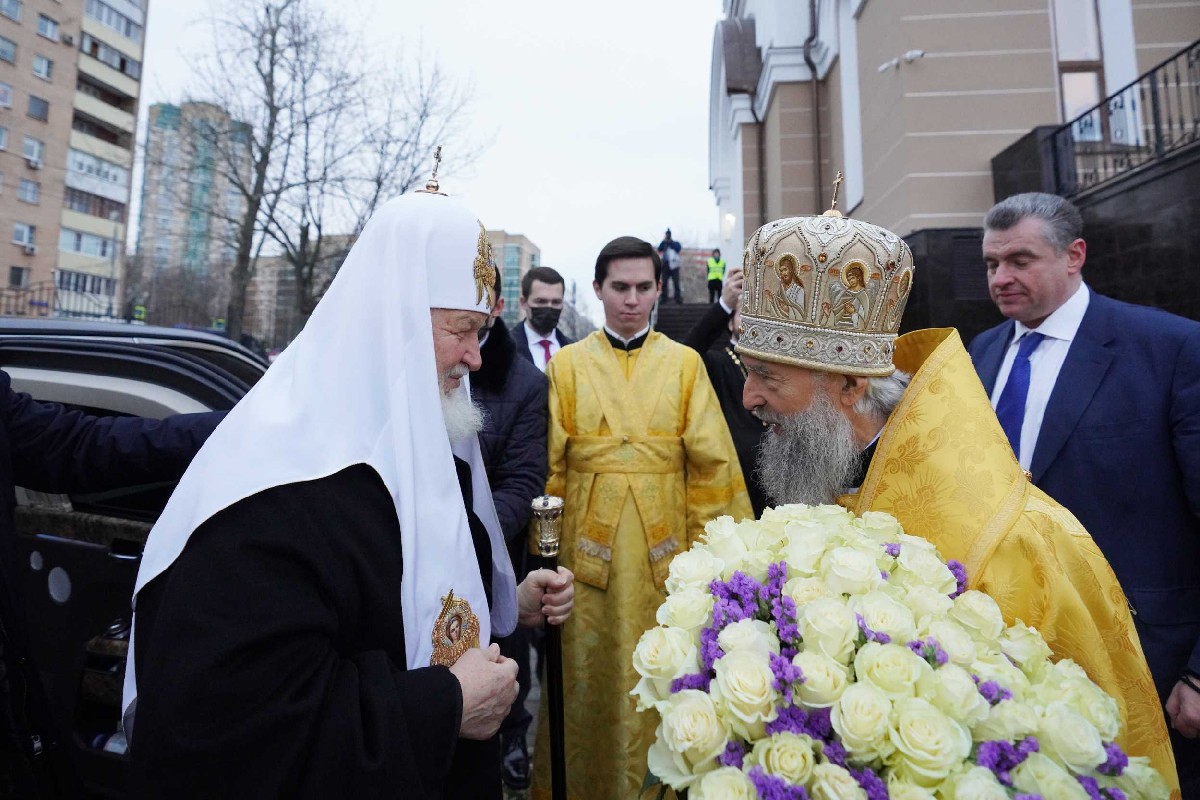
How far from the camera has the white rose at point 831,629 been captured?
1.12 metres

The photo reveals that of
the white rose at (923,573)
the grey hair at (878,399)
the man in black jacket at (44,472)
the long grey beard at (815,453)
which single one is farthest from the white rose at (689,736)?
the man in black jacket at (44,472)

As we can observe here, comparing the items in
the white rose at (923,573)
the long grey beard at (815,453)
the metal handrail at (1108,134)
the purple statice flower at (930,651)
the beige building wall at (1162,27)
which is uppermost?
the beige building wall at (1162,27)

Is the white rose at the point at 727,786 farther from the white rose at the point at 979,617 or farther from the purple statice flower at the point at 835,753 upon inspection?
the white rose at the point at 979,617

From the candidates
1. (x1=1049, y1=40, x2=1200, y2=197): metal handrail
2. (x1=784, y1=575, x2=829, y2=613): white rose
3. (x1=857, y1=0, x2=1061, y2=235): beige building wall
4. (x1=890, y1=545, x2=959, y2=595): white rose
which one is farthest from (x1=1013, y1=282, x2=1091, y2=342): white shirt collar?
(x1=857, y1=0, x2=1061, y2=235): beige building wall

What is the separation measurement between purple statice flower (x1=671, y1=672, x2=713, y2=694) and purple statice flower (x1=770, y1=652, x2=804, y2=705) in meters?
0.13

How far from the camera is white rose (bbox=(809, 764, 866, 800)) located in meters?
0.98

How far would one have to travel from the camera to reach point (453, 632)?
1.57m

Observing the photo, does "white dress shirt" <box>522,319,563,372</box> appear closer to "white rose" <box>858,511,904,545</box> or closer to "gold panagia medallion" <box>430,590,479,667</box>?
"gold panagia medallion" <box>430,590,479,667</box>

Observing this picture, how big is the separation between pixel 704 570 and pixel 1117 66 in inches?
463

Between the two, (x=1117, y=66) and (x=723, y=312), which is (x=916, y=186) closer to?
(x=1117, y=66)

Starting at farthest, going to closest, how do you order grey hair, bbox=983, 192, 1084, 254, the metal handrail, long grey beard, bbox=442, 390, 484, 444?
the metal handrail → grey hair, bbox=983, 192, 1084, 254 → long grey beard, bbox=442, 390, 484, 444

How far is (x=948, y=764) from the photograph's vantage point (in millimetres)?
955

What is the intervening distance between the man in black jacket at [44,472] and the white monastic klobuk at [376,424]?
78 centimetres

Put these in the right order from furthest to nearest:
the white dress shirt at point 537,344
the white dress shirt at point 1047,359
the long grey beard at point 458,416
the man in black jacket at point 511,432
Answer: the white dress shirt at point 537,344, the man in black jacket at point 511,432, the white dress shirt at point 1047,359, the long grey beard at point 458,416
